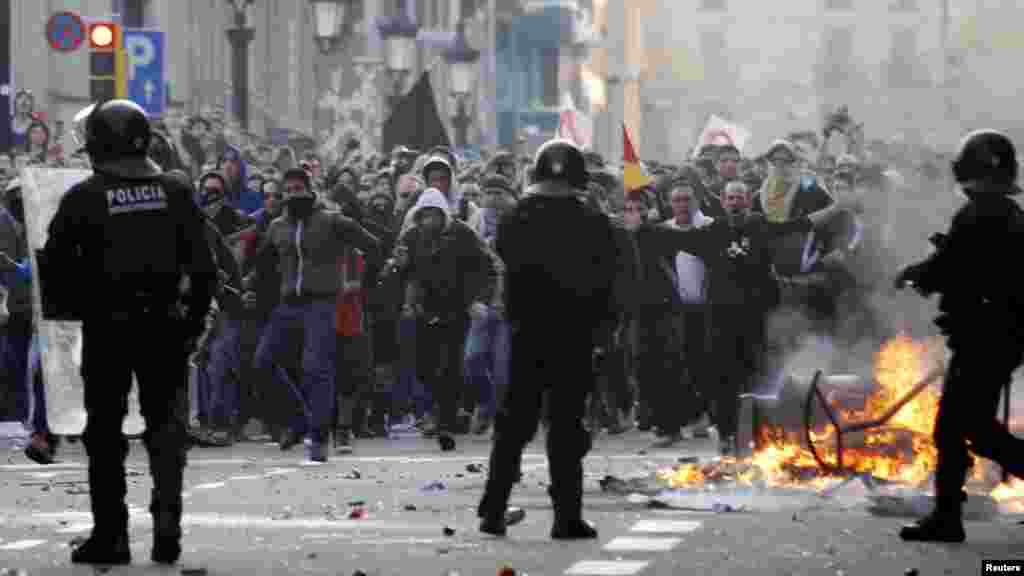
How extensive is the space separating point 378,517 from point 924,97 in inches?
256

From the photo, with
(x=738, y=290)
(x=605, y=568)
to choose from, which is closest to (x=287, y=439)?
(x=738, y=290)

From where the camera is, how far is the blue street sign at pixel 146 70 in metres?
27.0

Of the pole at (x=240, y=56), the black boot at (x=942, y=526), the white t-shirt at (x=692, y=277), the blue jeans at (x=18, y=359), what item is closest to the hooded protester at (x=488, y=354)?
the white t-shirt at (x=692, y=277)

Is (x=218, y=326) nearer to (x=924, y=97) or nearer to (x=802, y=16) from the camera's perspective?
(x=924, y=97)

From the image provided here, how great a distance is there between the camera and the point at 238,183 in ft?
79.9

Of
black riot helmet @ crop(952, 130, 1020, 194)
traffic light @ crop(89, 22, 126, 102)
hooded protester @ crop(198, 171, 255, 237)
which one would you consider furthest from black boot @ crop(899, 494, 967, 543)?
traffic light @ crop(89, 22, 126, 102)

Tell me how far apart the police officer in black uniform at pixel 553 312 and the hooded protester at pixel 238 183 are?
383 inches

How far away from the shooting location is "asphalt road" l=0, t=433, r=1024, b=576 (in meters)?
12.6

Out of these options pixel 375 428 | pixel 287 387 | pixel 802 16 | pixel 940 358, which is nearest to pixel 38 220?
pixel 287 387

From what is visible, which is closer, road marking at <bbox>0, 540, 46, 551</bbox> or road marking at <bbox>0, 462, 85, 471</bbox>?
road marking at <bbox>0, 540, 46, 551</bbox>

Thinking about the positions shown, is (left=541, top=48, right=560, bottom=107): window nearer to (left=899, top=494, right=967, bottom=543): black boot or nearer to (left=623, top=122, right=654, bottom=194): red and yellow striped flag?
(left=623, top=122, right=654, bottom=194): red and yellow striped flag

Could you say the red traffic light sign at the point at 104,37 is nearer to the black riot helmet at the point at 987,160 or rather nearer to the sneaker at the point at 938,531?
the black riot helmet at the point at 987,160

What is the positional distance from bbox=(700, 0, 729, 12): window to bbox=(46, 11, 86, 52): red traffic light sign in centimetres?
15399

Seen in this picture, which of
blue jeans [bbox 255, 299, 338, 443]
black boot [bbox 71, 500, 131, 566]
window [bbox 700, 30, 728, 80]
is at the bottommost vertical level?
window [bbox 700, 30, 728, 80]
